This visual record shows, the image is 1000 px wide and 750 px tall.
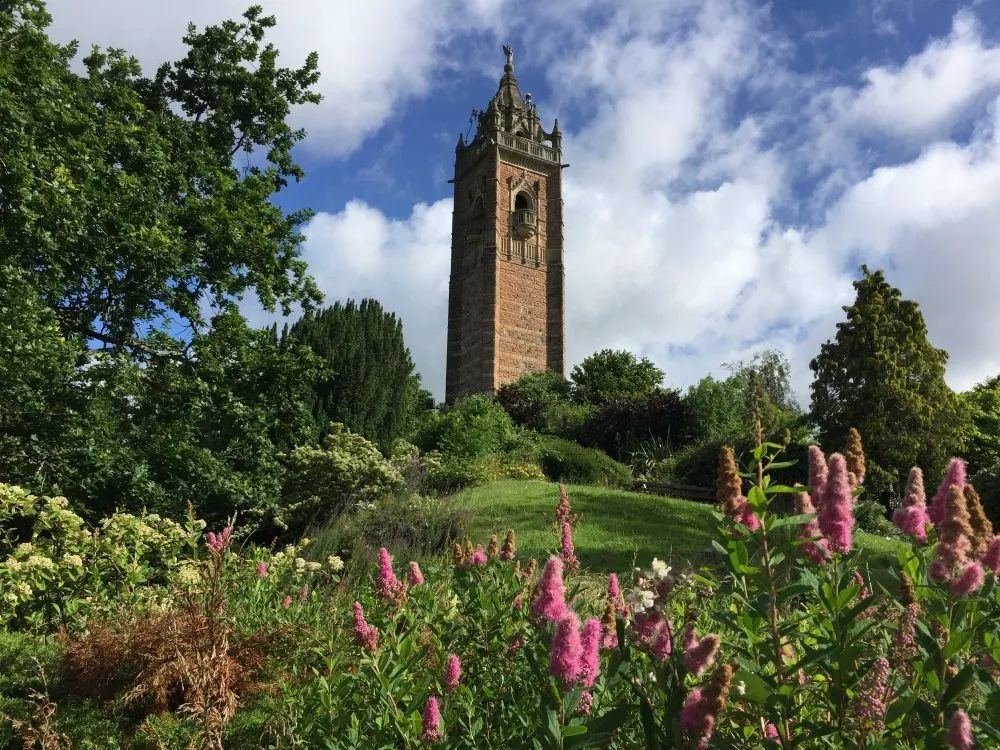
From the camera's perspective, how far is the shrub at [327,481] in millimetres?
13188

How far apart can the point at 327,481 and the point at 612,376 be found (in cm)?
1957

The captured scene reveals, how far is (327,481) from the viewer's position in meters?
13.9

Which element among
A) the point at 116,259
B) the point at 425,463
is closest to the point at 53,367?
the point at 116,259

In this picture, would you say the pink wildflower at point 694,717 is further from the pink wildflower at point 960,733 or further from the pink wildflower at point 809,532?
the pink wildflower at point 809,532

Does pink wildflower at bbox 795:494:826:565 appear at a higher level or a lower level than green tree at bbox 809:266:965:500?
lower

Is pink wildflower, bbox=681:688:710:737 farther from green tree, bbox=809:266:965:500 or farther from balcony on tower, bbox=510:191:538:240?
balcony on tower, bbox=510:191:538:240

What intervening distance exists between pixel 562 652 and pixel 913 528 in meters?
1.04

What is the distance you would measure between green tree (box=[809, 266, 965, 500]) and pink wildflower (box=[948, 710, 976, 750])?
47.8ft

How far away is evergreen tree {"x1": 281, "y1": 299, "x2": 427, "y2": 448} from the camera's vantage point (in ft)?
62.8

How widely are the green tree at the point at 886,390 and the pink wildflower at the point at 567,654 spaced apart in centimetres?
1455

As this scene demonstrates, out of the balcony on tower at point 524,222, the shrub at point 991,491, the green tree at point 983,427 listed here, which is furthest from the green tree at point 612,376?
the shrub at point 991,491

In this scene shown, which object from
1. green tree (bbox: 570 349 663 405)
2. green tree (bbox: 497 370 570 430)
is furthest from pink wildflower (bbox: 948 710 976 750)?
green tree (bbox: 570 349 663 405)

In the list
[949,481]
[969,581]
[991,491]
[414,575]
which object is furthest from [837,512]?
[991,491]

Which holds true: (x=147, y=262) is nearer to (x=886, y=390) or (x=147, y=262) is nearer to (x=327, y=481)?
(x=327, y=481)
